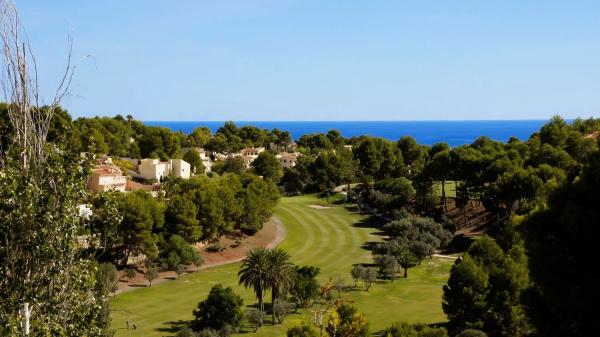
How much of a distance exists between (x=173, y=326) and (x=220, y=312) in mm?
3998

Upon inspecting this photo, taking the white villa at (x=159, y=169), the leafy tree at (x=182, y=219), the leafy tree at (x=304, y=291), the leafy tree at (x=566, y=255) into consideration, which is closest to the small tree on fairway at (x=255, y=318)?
the leafy tree at (x=304, y=291)

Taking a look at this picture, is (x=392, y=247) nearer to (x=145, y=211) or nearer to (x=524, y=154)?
(x=145, y=211)

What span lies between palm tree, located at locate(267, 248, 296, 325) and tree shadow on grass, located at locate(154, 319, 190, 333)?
20.2 ft

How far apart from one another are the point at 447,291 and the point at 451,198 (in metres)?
46.5

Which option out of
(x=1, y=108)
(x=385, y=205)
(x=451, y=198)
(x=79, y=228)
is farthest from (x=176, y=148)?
(x=79, y=228)

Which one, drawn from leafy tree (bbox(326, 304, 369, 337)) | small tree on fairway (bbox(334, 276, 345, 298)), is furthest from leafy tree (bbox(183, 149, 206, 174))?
leafy tree (bbox(326, 304, 369, 337))

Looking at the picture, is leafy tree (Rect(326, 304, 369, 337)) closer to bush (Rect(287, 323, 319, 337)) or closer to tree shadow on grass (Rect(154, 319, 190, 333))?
bush (Rect(287, 323, 319, 337))

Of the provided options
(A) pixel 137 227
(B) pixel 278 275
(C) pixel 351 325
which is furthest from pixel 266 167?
(C) pixel 351 325

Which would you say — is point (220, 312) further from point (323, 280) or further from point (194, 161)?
point (194, 161)

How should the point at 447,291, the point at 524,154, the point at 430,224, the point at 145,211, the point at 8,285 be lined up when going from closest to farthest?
the point at 8,285 < the point at 447,291 < the point at 145,211 < the point at 430,224 < the point at 524,154

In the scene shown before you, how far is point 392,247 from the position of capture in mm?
54594

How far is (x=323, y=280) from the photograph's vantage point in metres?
49.7

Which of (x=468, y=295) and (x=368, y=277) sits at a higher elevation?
(x=468, y=295)

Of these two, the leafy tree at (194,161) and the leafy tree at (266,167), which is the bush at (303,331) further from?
the leafy tree at (266,167)
